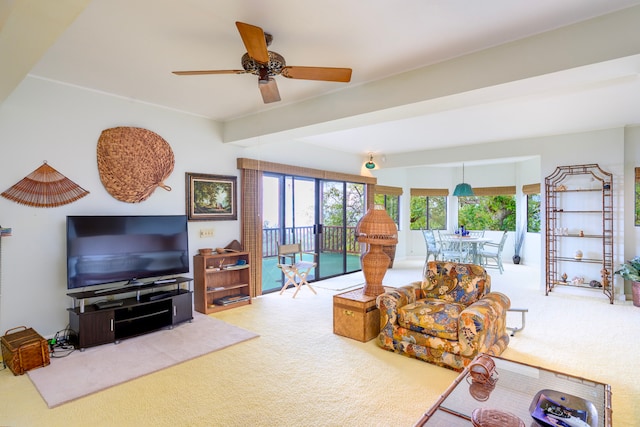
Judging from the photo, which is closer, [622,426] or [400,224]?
[622,426]

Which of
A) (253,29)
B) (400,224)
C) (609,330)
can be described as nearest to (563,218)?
(609,330)

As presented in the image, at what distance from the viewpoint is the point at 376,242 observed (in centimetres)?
359

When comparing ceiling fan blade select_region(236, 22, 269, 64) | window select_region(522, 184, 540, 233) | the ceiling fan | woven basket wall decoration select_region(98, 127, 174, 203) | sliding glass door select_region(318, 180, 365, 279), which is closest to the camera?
ceiling fan blade select_region(236, 22, 269, 64)

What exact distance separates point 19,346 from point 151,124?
2.62 m

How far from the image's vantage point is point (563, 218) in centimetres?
563

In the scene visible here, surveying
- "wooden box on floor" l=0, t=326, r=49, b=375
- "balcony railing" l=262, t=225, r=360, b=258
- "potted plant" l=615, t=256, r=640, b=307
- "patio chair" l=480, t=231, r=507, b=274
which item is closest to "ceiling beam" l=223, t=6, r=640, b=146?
"balcony railing" l=262, t=225, r=360, b=258

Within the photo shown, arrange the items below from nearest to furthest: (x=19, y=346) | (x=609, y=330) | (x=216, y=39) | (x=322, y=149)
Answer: (x=216, y=39), (x=19, y=346), (x=609, y=330), (x=322, y=149)

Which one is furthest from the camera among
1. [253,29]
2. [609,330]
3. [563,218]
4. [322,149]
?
[322,149]

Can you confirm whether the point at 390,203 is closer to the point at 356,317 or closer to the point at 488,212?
the point at 488,212

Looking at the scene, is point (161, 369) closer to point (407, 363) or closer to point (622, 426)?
point (407, 363)

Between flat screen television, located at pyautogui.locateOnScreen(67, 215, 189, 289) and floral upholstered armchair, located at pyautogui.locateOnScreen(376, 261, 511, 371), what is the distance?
2.52 metres

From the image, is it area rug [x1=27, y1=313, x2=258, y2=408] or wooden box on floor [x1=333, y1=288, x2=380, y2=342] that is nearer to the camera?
area rug [x1=27, y1=313, x2=258, y2=408]

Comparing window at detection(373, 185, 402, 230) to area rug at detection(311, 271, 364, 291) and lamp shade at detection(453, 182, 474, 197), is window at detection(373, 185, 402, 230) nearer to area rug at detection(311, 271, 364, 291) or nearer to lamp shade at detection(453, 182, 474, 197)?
lamp shade at detection(453, 182, 474, 197)

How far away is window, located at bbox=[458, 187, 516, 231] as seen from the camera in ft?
28.9
